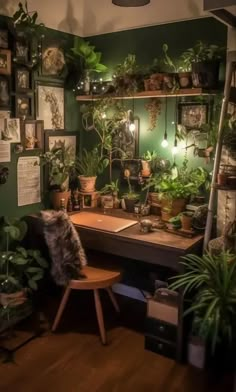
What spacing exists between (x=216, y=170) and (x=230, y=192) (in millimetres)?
271

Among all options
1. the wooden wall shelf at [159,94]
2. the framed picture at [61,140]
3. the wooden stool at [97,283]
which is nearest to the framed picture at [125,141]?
Result: the wooden wall shelf at [159,94]

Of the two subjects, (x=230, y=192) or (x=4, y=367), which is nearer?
(x=4, y=367)

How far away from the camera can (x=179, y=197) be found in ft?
9.85

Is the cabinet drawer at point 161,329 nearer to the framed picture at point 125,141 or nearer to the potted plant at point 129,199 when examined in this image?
the potted plant at point 129,199

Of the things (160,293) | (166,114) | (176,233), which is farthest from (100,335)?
(166,114)

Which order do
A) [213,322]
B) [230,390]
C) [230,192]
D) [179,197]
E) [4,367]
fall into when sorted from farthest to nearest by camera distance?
[179,197] < [230,192] < [4,367] < [230,390] < [213,322]

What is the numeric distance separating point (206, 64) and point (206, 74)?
67 millimetres

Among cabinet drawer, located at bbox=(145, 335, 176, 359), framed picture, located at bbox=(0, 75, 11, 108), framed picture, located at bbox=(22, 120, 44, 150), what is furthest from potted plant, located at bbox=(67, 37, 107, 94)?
cabinet drawer, located at bbox=(145, 335, 176, 359)

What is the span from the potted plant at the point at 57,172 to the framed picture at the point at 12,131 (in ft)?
0.96

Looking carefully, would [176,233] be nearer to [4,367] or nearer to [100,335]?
[100,335]

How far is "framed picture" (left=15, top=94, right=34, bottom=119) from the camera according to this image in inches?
121

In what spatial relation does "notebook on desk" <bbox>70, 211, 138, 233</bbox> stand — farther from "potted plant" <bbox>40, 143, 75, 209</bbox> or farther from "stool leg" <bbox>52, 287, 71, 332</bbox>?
"stool leg" <bbox>52, 287, 71, 332</bbox>

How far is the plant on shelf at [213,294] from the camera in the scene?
2242 millimetres

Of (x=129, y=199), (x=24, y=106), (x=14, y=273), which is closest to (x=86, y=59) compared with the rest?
(x=24, y=106)
